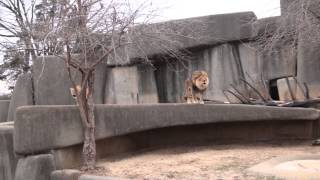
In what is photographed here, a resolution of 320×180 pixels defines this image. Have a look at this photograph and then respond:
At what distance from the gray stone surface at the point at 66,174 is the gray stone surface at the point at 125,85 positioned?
5.85 meters

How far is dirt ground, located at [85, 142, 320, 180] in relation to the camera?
27.6ft

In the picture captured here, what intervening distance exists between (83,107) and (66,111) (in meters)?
0.32

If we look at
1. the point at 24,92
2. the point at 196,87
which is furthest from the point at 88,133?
the point at 24,92

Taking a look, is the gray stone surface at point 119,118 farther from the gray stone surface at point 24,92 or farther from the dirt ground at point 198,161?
the gray stone surface at point 24,92

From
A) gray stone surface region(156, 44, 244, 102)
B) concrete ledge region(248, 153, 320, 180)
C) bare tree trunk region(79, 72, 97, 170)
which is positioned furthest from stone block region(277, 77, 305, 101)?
bare tree trunk region(79, 72, 97, 170)

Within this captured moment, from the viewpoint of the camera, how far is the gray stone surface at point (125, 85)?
1481 cm

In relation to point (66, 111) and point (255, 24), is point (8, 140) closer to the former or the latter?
point (66, 111)

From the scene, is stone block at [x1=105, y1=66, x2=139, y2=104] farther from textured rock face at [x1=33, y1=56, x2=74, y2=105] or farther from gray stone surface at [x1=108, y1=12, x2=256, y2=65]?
textured rock face at [x1=33, y1=56, x2=74, y2=105]

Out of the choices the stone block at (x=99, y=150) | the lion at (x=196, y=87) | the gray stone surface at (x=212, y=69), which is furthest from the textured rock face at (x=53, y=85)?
the lion at (x=196, y=87)

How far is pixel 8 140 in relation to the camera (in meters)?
10.3

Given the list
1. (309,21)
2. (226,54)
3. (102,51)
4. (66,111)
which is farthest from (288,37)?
(66,111)

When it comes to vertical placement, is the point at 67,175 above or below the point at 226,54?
below

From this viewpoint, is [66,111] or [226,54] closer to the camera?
[66,111]

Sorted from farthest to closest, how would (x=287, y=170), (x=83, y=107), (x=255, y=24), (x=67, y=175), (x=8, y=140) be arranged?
1. (x=255, y=24)
2. (x=8, y=140)
3. (x=83, y=107)
4. (x=67, y=175)
5. (x=287, y=170)
